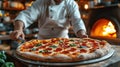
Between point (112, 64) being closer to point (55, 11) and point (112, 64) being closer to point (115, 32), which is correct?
point (55, 11)

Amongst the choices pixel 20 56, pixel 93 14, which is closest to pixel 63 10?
pixel 20 56

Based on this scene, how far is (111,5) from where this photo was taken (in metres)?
3.43

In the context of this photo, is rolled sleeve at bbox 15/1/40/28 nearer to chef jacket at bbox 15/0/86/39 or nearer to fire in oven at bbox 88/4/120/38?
chef jacket at bbox 15/0/86/39

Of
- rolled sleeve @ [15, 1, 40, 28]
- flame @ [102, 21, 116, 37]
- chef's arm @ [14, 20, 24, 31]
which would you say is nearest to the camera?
chef's arm @ [14, 20, 24, 31]

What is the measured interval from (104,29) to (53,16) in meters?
1.65

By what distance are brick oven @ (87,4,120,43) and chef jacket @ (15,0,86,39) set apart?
40.9 inches

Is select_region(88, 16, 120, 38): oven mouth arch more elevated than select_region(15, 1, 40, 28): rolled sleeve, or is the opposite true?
select_region(15, 1, 40, 28): rolled sleeve

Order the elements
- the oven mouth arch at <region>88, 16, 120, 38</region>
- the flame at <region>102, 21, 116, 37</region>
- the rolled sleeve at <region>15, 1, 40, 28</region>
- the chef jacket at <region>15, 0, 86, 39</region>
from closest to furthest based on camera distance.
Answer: the rolled sleeve at <region>15, 1, 40, 28</region>
the chef jacket at <region>15, 0, 86, 39</region>
the oven mouth arch at <region>88, 16, 120, 38</region>
the flame at <region>102, 21, 116, 37</region>

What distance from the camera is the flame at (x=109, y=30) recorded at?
3.41 metres

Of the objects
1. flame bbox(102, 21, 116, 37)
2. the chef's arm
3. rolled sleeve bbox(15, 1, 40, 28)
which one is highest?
rolled sleeve bbox(15, 1, 40, 28)

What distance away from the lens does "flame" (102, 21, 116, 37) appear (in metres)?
3.41

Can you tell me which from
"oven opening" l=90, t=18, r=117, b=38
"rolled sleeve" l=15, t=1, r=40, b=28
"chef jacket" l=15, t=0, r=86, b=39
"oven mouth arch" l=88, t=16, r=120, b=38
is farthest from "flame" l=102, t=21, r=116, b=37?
"rolled sleeve" l=15, t=1, r=40, b=28

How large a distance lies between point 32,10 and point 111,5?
5.72ft

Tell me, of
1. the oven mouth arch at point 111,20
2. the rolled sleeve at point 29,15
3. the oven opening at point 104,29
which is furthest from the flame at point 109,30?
the rolled sleeve at point 29,15
